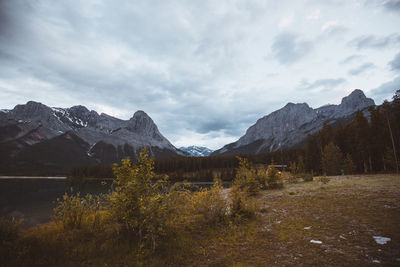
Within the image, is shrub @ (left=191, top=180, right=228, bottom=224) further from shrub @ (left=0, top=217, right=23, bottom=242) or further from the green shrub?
the green shrub

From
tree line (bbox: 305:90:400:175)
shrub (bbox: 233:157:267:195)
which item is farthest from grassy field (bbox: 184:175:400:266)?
tree line (bbox: 305:90:400:175)

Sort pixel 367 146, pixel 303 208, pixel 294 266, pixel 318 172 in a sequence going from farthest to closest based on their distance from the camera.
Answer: pixel 318 172 < pixel 367 146 < pixel 303 208 < pixel 294 266

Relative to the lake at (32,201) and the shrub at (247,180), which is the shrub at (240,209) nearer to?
the lake at (32,201)

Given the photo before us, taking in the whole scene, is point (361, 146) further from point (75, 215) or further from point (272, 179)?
point (75, 215)

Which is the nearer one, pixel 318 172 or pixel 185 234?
pixel 185 234

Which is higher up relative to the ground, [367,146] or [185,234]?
[367,146]

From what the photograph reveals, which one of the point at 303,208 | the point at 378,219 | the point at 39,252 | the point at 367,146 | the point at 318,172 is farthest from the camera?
the point at 318,172

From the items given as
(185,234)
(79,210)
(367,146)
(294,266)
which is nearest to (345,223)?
(294,266)

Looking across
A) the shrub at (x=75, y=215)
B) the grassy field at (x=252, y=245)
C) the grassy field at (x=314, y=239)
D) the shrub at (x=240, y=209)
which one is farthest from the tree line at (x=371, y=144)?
the shrub at (x=75, y=215)

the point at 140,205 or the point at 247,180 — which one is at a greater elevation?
the point at 140,205

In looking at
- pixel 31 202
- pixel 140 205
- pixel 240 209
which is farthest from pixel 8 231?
pixel 31 202

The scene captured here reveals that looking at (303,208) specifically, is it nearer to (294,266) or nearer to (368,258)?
(368,258)

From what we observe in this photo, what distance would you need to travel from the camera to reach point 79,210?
28.2ft

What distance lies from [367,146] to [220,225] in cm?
4885
